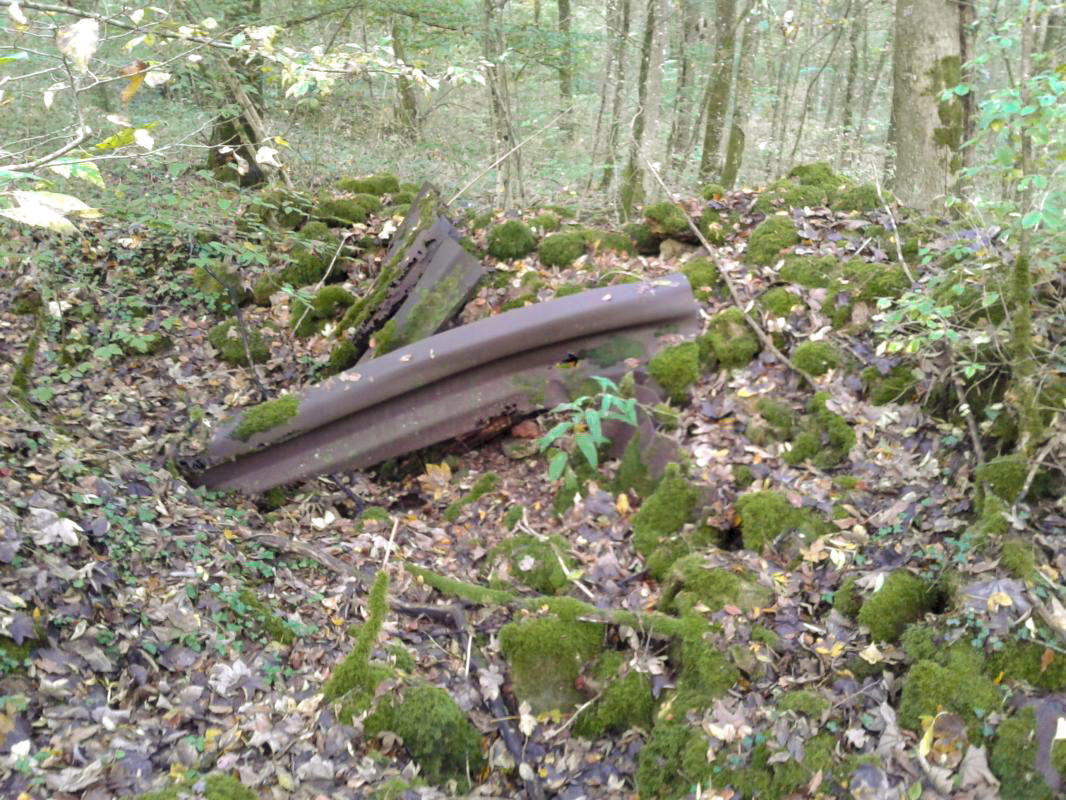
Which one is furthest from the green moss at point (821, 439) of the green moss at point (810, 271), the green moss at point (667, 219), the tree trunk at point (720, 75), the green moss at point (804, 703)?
the tree trunk at point (720, 75)

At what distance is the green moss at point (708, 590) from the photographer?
3627 mm

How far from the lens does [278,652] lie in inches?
142

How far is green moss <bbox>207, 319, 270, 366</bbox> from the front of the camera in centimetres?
605

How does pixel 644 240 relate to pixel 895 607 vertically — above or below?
above

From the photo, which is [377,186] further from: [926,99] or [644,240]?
[926,99]

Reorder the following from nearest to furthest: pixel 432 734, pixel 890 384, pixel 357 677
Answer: pixel 432 734 → pixel 357 677 → pixel 890 384

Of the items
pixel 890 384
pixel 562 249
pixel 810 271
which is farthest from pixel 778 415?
pixel 562 249

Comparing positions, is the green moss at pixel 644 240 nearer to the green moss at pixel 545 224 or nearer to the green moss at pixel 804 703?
the green moss at pixel 545 224

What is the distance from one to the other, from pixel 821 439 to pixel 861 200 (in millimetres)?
2409

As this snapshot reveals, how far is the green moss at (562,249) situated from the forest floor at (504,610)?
49.9 inches

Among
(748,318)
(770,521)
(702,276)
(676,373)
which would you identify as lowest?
(770,521)

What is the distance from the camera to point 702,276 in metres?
5.65

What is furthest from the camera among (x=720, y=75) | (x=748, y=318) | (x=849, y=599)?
(x=720, y=75)

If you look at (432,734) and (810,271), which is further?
(810,271)
